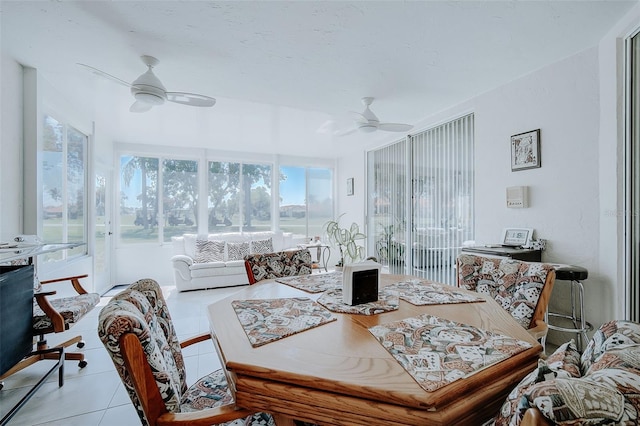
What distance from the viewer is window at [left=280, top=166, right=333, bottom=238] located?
647 cm

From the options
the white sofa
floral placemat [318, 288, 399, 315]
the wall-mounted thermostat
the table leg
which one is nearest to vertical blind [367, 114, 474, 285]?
the wall-mounted thermostat

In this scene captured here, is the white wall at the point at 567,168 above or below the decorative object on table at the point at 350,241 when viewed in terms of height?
above

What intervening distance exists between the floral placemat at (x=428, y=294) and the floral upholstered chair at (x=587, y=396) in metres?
0.81

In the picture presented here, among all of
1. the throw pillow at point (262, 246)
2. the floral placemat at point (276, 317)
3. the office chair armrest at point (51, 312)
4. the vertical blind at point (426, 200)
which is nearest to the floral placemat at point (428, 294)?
the floral placemat at point (276, 317)

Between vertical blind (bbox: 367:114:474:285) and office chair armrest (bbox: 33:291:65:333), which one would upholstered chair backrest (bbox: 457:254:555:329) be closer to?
vertical blind (bbox: 367:114:474:285)

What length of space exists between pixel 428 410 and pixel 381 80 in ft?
8.77

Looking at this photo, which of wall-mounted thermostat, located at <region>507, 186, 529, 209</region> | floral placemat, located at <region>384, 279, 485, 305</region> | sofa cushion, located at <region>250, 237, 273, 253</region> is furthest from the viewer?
sofa cushion, located at <region>250, 237, 273, 253</region>

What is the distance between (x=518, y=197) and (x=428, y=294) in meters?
1.71

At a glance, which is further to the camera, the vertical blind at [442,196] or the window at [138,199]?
the window at [138,199]

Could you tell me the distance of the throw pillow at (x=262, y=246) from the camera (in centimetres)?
531

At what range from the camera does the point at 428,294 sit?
1612mm

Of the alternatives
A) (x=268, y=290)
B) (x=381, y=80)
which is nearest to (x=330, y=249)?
(x=381, y=80)

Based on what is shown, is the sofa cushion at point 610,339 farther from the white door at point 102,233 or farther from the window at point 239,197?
the window at point 239,197

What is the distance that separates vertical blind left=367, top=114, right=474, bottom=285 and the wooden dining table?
8.30 feet
